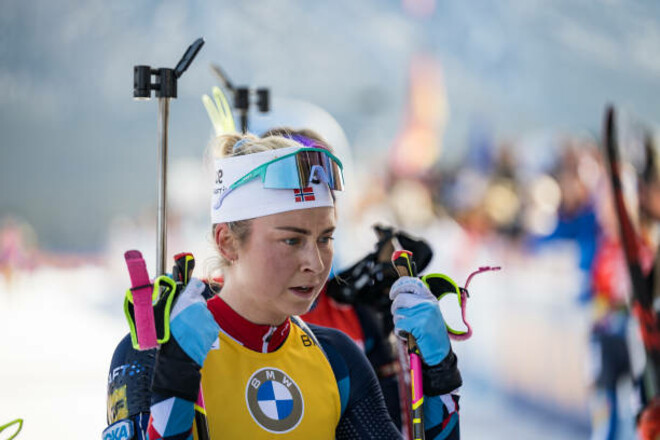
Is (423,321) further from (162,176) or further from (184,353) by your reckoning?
(162,176)

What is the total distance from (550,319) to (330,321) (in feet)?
9.48

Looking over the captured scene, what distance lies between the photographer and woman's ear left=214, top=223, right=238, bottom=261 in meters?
1.28

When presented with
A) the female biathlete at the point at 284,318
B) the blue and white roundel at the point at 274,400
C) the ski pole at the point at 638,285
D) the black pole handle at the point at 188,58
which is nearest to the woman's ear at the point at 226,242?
the female biathlete at the point at 284,318

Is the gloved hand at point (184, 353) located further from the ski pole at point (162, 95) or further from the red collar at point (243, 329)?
the ski pole at point (162, 95)

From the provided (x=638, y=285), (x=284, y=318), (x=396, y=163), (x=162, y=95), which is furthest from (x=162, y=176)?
(x=396, y=163)

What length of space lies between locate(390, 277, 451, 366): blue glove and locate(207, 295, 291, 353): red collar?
0.78 ft

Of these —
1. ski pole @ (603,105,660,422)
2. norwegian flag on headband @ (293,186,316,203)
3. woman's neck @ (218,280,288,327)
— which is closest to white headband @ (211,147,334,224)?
norwegian flag on headband @ (293,186,316,203)

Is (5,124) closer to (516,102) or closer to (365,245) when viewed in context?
(516,102)

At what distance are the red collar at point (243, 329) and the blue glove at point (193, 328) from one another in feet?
0.53

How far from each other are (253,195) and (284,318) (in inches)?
9.4

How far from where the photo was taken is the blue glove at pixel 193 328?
1086mm

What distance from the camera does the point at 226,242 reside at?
1294 mm

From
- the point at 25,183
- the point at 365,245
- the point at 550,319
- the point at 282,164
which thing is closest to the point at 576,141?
the point at 550,319

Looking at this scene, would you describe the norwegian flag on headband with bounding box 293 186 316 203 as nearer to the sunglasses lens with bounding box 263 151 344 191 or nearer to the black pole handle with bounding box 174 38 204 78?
the sunglasses lens with bounding box 263 151 344 191
